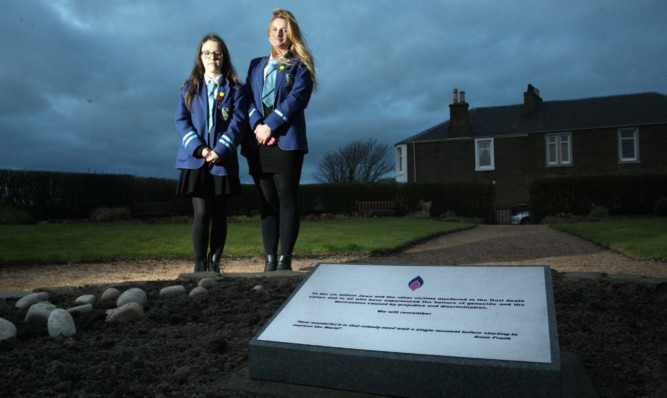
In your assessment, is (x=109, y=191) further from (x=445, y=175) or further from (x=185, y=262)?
Answer: (x=445, y=175)

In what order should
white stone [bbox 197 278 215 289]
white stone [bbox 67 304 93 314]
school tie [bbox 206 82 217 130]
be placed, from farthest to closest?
1. school tie [bbox 206 82 217 130]
2. white stone [bbox 197 278 215 289]
3. white stone [bbox 67 304 93 314]

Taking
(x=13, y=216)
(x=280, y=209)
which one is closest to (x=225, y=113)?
(x=280, y=209)

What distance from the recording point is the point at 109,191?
18.7 meters

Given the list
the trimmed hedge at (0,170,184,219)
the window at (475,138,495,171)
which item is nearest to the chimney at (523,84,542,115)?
the window at (475,138,495,171)

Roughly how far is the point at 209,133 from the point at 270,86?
0.69 meters

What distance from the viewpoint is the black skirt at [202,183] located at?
4.48 meters

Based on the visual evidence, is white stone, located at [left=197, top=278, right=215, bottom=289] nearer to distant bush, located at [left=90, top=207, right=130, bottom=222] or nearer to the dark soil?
the dark soil

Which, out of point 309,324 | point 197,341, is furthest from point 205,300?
point 309,324

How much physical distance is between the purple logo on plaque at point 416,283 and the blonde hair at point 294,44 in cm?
274

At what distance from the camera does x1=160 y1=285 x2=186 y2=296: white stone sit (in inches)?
147

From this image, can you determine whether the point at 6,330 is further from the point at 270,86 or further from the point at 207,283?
the point at 270,86

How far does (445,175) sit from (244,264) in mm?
23694

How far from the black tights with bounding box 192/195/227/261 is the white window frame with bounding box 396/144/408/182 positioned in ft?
84.5

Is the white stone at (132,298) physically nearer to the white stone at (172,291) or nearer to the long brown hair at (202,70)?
the white stone at (172,291)
